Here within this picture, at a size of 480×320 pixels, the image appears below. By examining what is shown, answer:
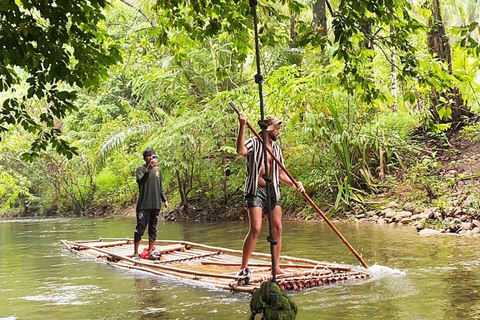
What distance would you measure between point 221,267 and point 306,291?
1890mm

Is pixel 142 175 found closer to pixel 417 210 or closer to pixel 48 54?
pixel 48 54

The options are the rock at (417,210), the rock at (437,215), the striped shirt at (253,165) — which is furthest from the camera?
the rock at (417,210)

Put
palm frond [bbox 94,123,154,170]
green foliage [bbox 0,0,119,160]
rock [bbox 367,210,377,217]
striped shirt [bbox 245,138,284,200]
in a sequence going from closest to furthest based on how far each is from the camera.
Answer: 1. green foliage [bbox 0,0,119,160]
2. striped shirt [bbox 245,138,284,200]
3. rock [bbox 367,210,377,217]
4. palm frond [bbox 94,123,154,170]

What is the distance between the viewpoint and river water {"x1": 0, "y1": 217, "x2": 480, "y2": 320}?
Answer: 4.99 meters

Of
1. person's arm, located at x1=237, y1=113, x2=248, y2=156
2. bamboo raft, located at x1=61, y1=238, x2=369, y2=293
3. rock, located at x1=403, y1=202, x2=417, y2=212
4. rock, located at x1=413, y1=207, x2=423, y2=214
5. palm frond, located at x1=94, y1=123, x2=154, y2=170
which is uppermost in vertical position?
palm frond, located at x1=94, y1=123, x2=154, y2=170

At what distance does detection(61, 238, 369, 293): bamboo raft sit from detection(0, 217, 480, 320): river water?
122mm

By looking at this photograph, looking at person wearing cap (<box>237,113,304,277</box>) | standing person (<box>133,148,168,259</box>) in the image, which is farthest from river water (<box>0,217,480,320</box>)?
standing person (<box>133,148,168,259</box>)

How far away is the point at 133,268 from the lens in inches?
301

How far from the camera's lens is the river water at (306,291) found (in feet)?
16.4

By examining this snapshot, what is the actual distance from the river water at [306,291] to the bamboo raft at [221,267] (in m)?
0.12

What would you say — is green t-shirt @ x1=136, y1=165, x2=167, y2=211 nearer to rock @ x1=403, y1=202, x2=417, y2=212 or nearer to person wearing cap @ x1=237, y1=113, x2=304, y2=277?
person wearing cap @ x1=237, y1=113, x2=304, y2=277

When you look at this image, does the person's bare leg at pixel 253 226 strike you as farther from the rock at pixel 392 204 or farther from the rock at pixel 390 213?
the rock at pixel 392 204

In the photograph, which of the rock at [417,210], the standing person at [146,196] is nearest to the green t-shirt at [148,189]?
the standing person at [146,196]

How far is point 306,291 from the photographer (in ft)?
19.0
